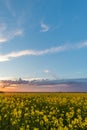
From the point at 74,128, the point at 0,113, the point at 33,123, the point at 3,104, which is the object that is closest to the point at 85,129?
the point at 74,128

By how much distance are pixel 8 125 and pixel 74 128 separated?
3921mm

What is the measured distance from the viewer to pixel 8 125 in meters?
17.3

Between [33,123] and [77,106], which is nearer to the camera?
[33,123]

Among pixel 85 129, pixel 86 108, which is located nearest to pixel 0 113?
pixel 86 108

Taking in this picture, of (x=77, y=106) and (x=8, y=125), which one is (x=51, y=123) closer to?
(x=8, y=125)

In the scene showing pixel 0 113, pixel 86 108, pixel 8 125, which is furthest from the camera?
pixel 86 108

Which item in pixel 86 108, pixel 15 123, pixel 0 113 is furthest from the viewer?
pixel 86 108

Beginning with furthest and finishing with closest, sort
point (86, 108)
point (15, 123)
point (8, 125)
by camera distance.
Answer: point (86, 108), point (8, 125), point (15, 123)

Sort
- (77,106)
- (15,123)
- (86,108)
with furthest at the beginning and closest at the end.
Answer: (77,106) → (86,108) → (15,123)

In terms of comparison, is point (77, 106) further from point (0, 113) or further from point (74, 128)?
point (74, 128)

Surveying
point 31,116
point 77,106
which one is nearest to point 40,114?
point 31,116

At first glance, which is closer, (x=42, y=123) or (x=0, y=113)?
(x=42, y=123)

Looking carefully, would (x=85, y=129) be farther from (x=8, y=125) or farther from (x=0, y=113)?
(x=0, y=113)

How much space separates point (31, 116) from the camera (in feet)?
59.7
